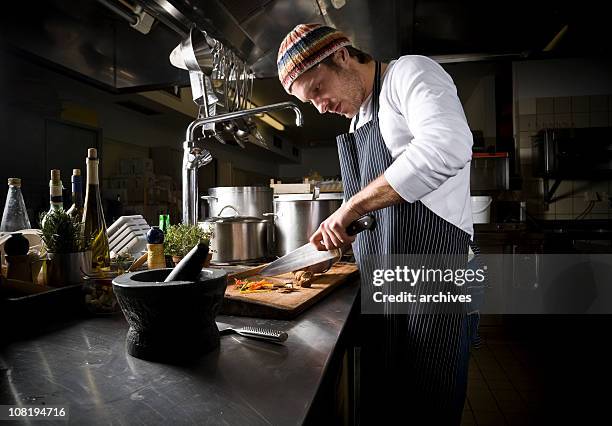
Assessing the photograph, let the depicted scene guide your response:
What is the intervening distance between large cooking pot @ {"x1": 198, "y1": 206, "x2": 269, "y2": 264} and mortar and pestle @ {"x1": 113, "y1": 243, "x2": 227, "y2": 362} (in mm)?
907

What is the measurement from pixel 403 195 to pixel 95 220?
35.1 inches

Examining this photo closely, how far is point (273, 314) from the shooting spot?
968mm

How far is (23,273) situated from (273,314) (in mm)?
625

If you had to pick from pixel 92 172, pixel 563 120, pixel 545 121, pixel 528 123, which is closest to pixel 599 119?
pixel 563 120

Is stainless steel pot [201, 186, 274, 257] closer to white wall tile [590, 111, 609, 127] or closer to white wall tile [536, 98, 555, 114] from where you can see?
white wall tile [536, 98, 555, 114]

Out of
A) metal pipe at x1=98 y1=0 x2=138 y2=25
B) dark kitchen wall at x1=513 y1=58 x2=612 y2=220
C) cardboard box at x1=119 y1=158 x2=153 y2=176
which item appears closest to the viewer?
metal pipe at x1=98 y1=0 x2=138 y2=25

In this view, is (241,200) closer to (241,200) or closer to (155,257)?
(241,200)

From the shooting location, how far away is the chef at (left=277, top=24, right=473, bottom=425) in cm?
108

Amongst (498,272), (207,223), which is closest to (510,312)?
(498,272)

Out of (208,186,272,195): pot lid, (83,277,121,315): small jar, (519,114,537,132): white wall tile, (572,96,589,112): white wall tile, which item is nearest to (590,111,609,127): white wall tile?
(572,96,589,112): white wall tile

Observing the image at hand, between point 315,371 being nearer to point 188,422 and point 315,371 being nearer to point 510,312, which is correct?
point 188,422

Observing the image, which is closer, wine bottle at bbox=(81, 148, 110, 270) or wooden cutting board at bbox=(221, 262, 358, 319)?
wooden cutting board at bbox=(221, 262, 358, 319)

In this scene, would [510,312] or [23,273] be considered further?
[510,312]

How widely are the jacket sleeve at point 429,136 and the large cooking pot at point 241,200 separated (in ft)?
3.28
